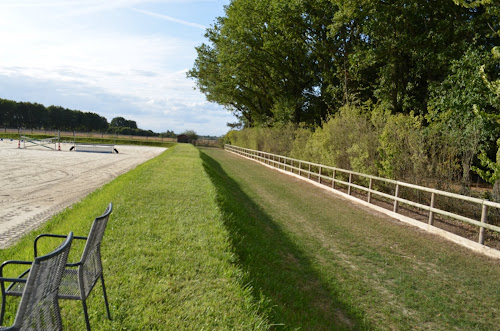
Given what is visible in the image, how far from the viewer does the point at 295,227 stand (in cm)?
928

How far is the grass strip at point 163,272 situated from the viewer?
3.48m

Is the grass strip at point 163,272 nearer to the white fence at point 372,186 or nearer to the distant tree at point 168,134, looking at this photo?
the white fence at point 372,186

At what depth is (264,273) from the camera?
5645 mm

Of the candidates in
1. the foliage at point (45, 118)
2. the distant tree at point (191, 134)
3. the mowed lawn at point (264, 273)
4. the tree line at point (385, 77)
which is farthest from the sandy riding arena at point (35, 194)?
the foliage at point (45, 118)

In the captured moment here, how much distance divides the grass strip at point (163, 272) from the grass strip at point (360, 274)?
0.44 meters

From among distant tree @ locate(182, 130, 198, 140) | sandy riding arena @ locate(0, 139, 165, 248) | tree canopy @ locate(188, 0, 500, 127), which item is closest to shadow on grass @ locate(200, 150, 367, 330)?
sandy riding arena @ locate(0, 139, 165, 248)

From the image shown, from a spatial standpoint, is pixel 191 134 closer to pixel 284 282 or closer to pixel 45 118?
pixel 45 118

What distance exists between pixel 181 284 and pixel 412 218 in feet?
26.7

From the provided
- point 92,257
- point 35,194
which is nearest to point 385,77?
point 35,194

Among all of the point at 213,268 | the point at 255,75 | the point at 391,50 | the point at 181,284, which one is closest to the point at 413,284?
the point at 213,268

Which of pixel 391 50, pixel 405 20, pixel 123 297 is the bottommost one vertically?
pixel 123 297

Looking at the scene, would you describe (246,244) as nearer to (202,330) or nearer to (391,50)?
(202,330)

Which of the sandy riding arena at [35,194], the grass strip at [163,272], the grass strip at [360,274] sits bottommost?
the grass strip at [360,274]

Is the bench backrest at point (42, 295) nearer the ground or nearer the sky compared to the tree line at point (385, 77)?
nearer the ground
